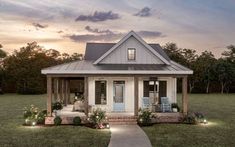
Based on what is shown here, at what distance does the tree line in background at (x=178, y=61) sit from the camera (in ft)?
206

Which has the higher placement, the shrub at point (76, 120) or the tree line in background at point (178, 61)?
the tree line in background at point (178, 61)

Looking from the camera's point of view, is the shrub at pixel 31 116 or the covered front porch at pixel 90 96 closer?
the shrub at pixel 31 116

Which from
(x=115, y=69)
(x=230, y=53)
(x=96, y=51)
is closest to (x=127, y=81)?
(x=115, y=69)

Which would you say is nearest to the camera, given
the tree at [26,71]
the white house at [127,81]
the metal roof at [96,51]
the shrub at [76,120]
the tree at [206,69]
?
the shrub at [76,120]

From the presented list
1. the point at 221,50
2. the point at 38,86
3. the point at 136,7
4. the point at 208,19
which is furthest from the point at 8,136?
the point at 221,50

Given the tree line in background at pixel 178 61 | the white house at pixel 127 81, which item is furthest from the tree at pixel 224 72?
the white house at pixel 127 81

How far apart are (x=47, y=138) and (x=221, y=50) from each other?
61287mm

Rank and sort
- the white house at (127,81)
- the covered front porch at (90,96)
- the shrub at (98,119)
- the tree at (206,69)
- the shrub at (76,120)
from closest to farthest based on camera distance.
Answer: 1. the shrub at (98,119)
2. the shrub at (76,120)
3. the covered front porch at (90,96)
4. the white house at (127,81)
5. the tree at (206,69)

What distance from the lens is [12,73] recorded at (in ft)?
211

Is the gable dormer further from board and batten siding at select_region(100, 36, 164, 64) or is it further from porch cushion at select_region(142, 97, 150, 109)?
porch cushion at select_region(142, 97, 150, 109)

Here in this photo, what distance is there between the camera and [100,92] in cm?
2647

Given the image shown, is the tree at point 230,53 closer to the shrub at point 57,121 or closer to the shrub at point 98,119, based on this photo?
the shrub at point 98,119

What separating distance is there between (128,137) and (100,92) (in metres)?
9.45

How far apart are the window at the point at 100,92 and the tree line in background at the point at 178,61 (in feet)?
123
